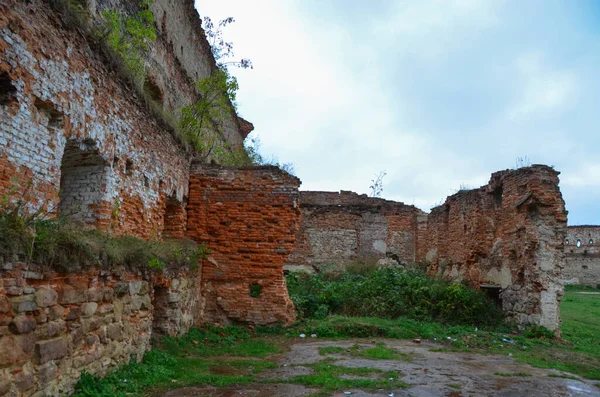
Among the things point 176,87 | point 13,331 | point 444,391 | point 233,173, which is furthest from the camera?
point 176,87

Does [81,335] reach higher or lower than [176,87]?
lower

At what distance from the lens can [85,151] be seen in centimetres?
633

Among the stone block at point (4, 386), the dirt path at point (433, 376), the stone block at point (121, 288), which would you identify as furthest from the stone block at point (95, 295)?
the stone block at point (4, 386)

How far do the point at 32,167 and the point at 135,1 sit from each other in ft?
28.4

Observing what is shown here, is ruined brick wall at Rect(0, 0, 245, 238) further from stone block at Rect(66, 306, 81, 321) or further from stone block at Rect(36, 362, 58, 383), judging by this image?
stone block at Rect(36, 362, 58, 383)

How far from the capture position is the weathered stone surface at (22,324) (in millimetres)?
3816

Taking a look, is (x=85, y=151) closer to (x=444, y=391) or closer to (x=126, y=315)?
(x=126, y=315)

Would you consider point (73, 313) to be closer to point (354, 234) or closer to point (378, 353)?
point (378, 353)

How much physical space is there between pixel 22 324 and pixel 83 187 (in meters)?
3.25

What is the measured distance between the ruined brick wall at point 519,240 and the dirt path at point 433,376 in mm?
3980

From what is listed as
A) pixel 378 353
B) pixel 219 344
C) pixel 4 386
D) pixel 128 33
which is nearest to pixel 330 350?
pixel 378 353

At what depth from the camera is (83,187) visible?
6824mm

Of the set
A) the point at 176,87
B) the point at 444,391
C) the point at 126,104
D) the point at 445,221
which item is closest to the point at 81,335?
the point at 126,104

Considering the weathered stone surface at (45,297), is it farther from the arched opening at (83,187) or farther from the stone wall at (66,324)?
the arched opening at (83,187)
